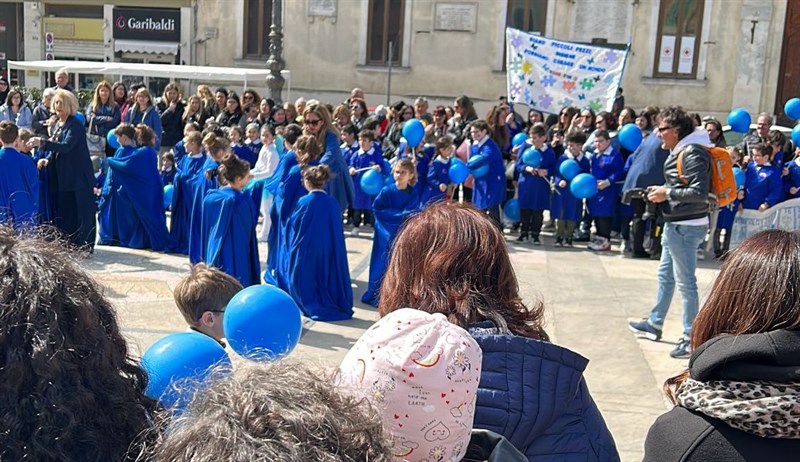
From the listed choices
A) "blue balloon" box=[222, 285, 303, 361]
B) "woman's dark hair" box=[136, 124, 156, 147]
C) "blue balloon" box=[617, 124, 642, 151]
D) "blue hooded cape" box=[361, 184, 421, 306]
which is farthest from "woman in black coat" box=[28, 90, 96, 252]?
"blue balloon" box=[617, 124, 642, 151]

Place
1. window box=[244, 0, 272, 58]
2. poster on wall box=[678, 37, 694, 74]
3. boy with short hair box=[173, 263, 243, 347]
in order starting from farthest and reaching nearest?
window box=[244, 0, 272, 58], poster on wall box=[678, 37, 694, 74], boy with short hair box=[173, 263, 243, 347]

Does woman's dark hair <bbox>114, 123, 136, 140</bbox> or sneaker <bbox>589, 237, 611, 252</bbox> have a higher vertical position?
woman's dark hair <bbox>114, 123, 136, 140</bbox>

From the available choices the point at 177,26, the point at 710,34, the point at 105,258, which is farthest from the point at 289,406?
the point at 177,26

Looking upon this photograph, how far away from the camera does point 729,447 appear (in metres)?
2.11

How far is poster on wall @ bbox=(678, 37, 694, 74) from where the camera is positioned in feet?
81.5

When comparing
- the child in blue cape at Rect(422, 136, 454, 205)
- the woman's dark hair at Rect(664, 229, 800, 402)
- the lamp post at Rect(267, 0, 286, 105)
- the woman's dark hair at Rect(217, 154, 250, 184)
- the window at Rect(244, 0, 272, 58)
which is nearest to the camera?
the woman's dark hair at Rect(664, 229, 800, 402)

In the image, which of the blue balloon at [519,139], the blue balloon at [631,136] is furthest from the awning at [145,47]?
the blue balloon at [631,136]

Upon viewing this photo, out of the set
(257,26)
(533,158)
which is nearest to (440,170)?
(533,158)

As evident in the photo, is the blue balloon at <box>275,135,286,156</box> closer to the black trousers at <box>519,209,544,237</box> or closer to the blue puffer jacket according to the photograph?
the black trousers at <box>519,209,544,237</box>

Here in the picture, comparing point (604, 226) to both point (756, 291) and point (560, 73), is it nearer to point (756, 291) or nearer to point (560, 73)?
point (560, 73)

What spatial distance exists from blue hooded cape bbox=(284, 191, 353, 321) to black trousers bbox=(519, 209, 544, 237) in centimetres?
446

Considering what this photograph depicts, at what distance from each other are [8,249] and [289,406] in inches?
23.8

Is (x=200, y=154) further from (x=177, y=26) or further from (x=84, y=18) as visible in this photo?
(x=84, y=18)

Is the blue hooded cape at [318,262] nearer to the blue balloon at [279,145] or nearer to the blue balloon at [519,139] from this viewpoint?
the blue balloon at [279,145]
